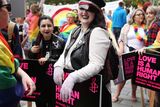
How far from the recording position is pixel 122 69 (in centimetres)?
454

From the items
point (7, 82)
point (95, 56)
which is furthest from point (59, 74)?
point (7, 82)

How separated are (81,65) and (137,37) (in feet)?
8.95

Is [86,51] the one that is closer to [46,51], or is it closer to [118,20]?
[46,51]

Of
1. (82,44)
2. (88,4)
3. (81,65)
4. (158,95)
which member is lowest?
(158,95)

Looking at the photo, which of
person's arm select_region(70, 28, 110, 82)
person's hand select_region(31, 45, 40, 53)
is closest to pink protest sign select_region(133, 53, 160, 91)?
person's arm select_region(70, 28, 110, 82)

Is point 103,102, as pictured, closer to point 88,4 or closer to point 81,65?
point 81,65

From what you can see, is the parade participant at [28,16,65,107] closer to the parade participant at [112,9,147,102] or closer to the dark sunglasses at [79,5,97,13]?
the dark sunglasses at [79,5,97,13]

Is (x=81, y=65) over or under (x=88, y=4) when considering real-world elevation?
under

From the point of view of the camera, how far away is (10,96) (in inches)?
72.7

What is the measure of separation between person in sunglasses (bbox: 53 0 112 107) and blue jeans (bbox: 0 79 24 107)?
3.15ft

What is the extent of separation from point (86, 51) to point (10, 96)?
1264mm

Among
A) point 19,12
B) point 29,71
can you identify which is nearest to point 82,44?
point 29,71

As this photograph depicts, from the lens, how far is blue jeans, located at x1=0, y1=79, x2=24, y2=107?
1812mm

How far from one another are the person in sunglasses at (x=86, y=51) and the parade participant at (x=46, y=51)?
0.61 metres
